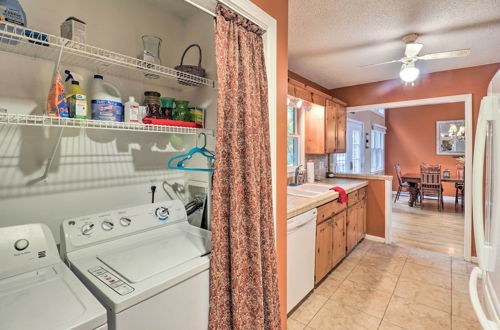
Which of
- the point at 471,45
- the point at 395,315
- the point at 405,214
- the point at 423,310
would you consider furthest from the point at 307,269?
the point at 405,214

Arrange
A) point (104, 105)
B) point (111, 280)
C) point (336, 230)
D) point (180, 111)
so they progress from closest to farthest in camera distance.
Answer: point (111, 280), point (104, 105), point (180, 111), point (336, 230)

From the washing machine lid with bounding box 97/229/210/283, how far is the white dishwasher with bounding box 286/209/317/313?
865 millimetres

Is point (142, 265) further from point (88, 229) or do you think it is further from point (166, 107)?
point (166, 107)

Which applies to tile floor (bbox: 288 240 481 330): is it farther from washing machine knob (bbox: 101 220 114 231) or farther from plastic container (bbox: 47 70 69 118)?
plastic container (bbox: 47 70 69 118)

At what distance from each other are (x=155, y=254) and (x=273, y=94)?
3.55 ft

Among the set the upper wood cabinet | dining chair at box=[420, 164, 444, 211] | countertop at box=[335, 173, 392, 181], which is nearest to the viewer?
the upper wood cabinet

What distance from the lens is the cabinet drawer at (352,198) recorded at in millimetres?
3115

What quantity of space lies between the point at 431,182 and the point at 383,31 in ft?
15.3

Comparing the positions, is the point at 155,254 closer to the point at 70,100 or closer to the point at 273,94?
the point at 70,100

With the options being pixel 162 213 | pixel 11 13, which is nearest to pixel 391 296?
pixel 162 213

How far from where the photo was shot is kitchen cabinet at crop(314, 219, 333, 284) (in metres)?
2.44

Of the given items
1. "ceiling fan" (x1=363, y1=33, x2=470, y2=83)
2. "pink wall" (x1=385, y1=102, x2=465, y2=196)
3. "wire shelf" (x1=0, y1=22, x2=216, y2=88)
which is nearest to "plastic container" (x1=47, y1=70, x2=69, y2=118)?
"wire shelf" (x1=0, y1=22, x2=216, y2=88)

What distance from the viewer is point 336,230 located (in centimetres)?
279

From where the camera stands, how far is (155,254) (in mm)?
1166
